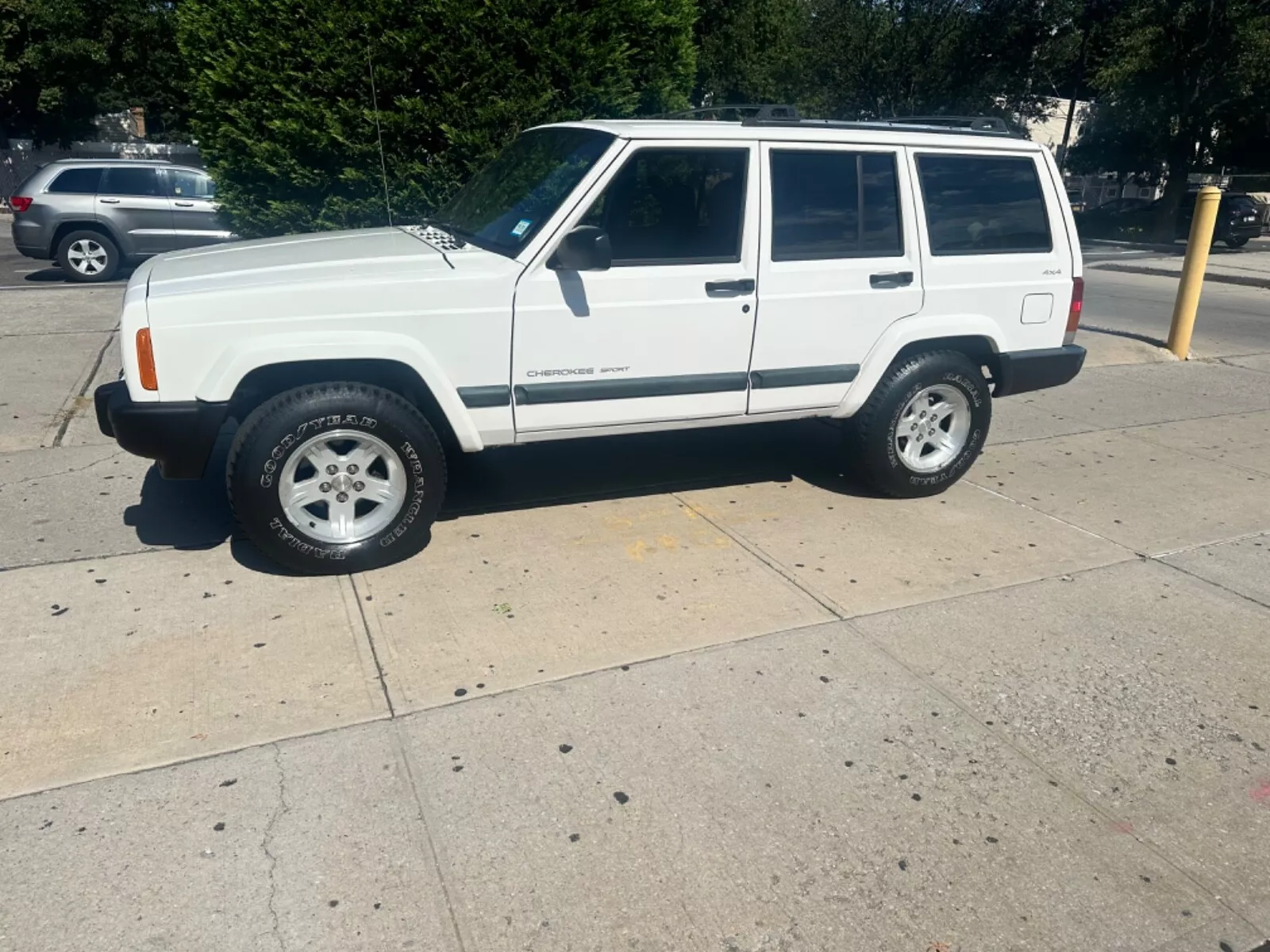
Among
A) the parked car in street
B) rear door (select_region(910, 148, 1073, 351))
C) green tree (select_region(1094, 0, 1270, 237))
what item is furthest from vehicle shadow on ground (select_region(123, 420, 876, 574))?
green tree (select_region(1094, 0, 1270, 237))

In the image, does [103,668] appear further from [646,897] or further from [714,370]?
[714,370]

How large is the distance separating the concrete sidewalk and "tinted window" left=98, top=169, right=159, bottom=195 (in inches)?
355

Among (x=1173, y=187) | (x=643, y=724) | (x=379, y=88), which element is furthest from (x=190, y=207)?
(x=1173, y=187)

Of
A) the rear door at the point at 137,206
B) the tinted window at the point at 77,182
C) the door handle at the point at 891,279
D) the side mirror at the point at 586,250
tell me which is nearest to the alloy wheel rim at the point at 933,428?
the door handle at the point at 891,279

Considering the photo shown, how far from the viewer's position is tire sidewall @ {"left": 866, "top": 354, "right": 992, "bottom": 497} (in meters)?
5.45

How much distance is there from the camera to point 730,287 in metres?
4.86

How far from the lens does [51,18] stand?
29641mm

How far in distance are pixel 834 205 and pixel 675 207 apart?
0.85 meters

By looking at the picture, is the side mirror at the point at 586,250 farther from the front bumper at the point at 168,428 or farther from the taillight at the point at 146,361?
the taillight at the point at 146,361

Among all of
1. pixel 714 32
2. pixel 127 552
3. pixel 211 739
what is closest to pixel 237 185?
pixel 127 552

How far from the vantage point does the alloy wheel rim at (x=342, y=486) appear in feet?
14.2

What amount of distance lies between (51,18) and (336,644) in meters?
33.1

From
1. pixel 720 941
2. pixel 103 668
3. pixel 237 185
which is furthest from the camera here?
pixel 237 185

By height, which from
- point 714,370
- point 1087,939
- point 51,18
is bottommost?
point 1087,939
